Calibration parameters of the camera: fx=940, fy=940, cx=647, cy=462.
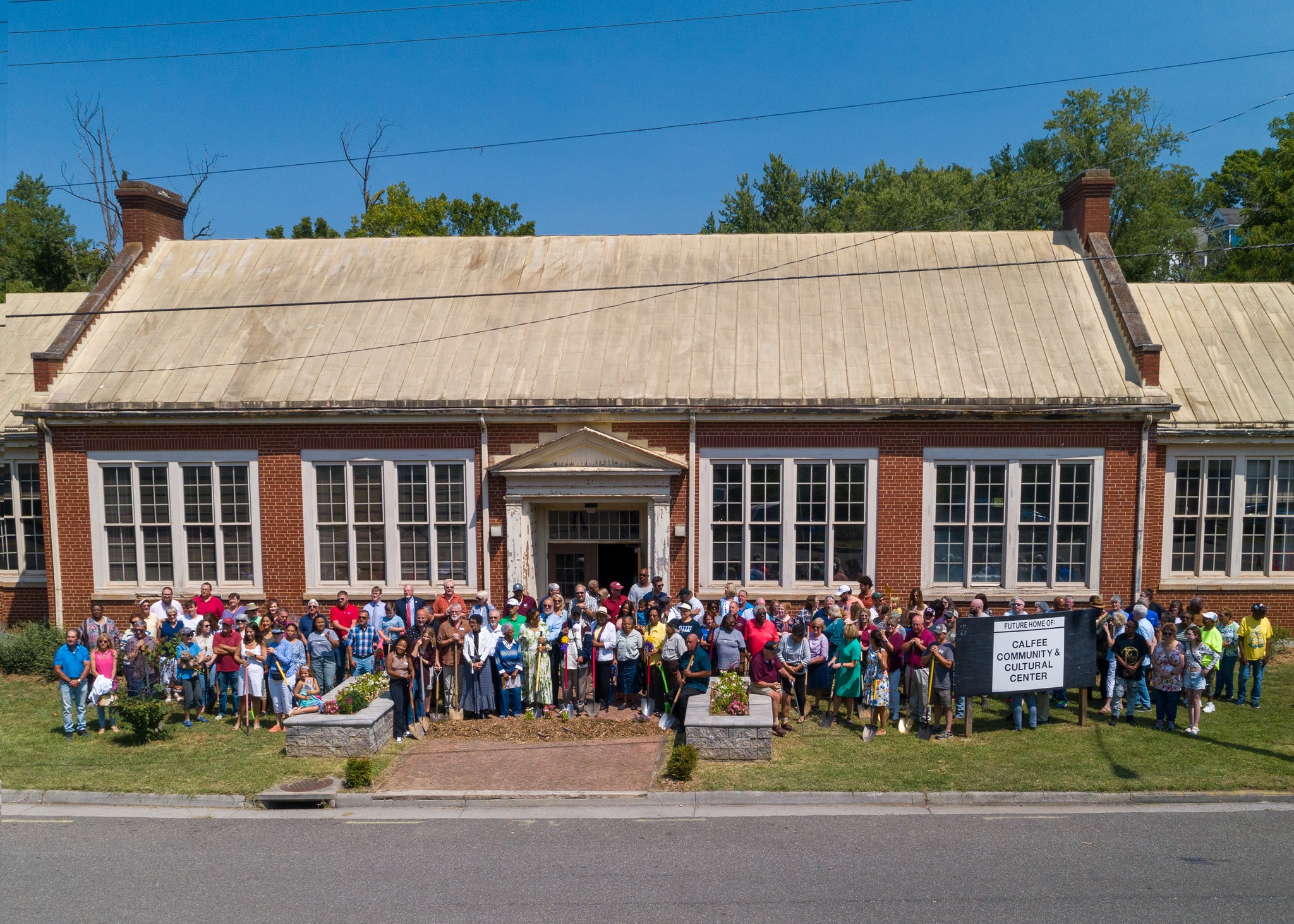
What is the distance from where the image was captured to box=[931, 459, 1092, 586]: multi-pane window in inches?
688

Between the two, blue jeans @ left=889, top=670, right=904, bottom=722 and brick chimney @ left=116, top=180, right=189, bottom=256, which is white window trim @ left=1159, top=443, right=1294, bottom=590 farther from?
brick chimney @ left=116, top=180, right=189, bottom=256

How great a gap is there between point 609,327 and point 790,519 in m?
5.56

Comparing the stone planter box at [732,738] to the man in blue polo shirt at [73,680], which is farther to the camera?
the man in blue polo shirt at [73,680]

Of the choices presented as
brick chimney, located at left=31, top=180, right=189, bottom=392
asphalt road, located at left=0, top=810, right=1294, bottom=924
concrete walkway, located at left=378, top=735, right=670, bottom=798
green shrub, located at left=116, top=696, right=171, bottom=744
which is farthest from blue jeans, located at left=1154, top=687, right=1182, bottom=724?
brick chimney, located at left=31, top=180, right=189, bottom=392

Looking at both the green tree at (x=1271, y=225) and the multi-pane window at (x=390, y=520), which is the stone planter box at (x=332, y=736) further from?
the green tree at (x=1271, y=225)

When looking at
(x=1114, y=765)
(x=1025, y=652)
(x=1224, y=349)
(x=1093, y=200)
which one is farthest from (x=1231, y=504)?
(x=1114, y=765)

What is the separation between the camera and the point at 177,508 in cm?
1805

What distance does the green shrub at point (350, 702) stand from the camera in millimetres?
12500

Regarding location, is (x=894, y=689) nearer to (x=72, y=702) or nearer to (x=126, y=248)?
(x=72, y=702)

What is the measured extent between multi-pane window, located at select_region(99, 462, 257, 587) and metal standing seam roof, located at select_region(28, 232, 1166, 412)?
1.32 m

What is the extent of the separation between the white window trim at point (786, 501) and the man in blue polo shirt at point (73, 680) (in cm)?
1003

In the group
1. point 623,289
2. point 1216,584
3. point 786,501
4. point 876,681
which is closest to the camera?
point 876,681

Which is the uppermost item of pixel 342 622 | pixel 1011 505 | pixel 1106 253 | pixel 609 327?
pixel 1106 253

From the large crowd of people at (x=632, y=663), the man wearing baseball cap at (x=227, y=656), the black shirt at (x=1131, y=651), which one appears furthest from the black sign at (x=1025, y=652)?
the man wearing baseball cap at (x=227, y=656)
